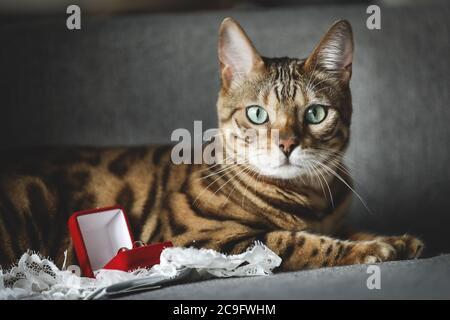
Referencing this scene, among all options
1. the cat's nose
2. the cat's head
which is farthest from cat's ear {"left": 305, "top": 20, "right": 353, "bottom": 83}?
the cat's nose

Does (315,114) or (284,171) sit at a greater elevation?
(315,114)

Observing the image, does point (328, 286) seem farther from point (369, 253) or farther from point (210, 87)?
point (210, 87)

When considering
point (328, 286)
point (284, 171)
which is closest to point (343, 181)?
point (284, 171)

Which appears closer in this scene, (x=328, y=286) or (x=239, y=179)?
(x=328, y=286)

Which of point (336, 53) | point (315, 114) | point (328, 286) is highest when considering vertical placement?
point (336, 53)

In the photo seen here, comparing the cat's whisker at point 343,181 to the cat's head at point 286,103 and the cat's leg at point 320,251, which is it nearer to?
the cat's head at point 286,103

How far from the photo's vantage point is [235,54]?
152cm

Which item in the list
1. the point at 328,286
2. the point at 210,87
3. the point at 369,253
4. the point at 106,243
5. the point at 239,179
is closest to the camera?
the point at 328,286

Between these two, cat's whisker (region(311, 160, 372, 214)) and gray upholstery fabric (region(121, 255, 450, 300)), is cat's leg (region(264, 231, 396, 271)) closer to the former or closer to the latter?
gray upholstery fabric (region(121, 255, 450, 300))

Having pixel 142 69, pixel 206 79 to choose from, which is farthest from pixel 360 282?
pixel 142 69

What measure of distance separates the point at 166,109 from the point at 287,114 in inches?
17.2

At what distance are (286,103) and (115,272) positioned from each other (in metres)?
0.56

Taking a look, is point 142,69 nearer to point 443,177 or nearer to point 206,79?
point 206,79

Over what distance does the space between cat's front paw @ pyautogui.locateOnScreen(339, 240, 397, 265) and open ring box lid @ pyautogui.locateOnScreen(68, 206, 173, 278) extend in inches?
15.7
